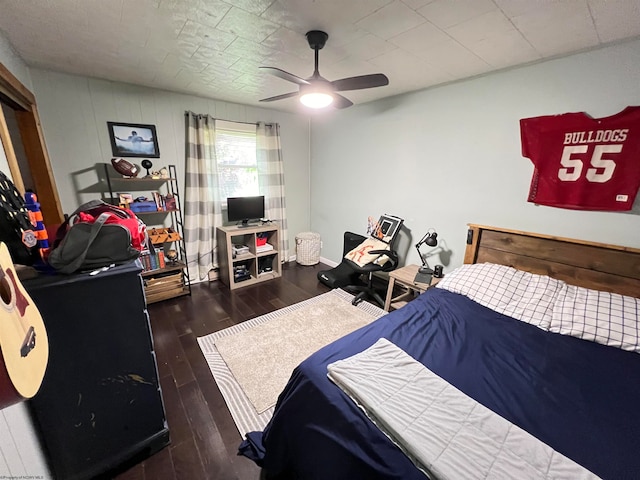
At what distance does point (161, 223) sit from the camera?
10.2 feet

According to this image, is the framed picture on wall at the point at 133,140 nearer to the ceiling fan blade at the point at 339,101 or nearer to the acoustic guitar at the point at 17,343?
the ceiling fan blade at the point at 339,101

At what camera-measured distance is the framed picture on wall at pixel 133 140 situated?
2.71 metres

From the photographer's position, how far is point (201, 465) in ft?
4.45

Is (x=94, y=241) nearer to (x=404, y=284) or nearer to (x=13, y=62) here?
(x=13, y=62)

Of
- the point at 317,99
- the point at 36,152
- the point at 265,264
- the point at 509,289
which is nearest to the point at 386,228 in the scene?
the point at 509,289

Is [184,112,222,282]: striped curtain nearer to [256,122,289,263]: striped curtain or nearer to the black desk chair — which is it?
[256,122,289,263]: striped curtain

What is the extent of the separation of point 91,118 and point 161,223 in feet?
3.96

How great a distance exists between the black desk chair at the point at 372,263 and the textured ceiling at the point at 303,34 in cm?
155

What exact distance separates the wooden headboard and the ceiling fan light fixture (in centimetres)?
173

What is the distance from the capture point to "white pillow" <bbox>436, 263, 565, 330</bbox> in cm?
174

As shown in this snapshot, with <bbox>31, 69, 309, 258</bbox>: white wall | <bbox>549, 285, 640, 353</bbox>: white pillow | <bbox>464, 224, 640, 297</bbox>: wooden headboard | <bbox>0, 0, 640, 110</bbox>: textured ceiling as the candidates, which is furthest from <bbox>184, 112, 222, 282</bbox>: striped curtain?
<bbox>549, 285, 640, 353</bbox>: white pillow

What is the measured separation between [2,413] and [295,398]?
1.01 m

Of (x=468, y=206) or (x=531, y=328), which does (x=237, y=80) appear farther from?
(x=531, y=328)

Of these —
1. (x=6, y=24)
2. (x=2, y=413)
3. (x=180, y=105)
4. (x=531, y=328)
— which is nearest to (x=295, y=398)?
(x=2, y=413)
